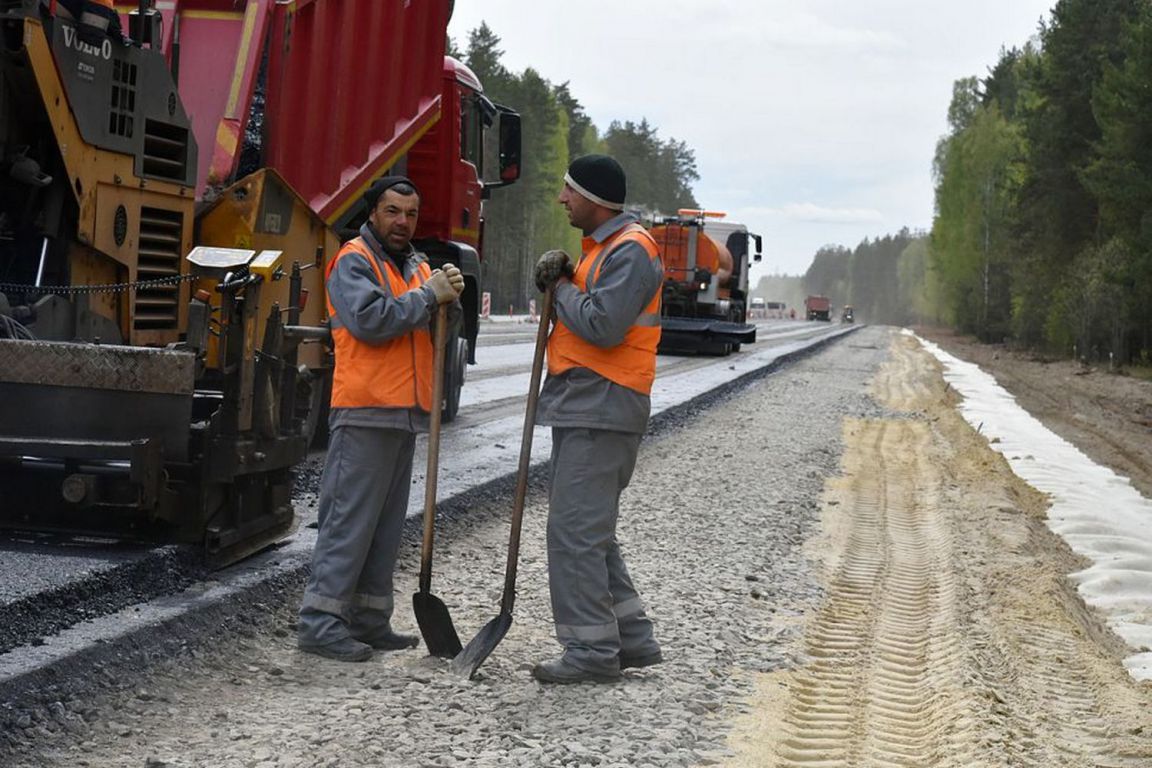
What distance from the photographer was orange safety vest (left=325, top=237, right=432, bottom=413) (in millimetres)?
5645

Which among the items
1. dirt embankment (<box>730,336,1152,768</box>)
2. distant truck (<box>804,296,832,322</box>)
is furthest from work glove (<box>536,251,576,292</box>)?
distant truck (<box>804,296,832,322</box>)

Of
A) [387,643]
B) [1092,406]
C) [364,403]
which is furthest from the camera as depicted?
[1092,406]

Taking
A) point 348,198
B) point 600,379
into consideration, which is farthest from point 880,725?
point 348,198

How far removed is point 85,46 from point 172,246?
4.31ft

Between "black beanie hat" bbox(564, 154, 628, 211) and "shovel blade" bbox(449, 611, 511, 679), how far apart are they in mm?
1606

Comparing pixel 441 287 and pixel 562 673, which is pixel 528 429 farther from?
pixel 562 673

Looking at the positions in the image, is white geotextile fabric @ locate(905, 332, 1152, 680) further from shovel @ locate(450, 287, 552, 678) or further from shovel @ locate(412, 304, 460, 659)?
shovel @ locate(412, 304, 460, 659)

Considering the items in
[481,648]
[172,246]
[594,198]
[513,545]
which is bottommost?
[481,648]

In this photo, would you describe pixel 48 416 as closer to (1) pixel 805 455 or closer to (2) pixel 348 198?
(2) pixel 348 198

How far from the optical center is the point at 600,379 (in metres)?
5.41

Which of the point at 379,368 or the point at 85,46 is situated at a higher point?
the point at 85,46

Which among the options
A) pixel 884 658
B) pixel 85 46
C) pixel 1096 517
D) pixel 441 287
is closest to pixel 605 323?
pixel 441 287

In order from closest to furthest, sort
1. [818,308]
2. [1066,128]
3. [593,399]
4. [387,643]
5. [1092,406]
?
[593,399], [387,643], [1092,406], [1066,128], [818,308]

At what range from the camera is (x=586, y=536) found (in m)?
5.39
